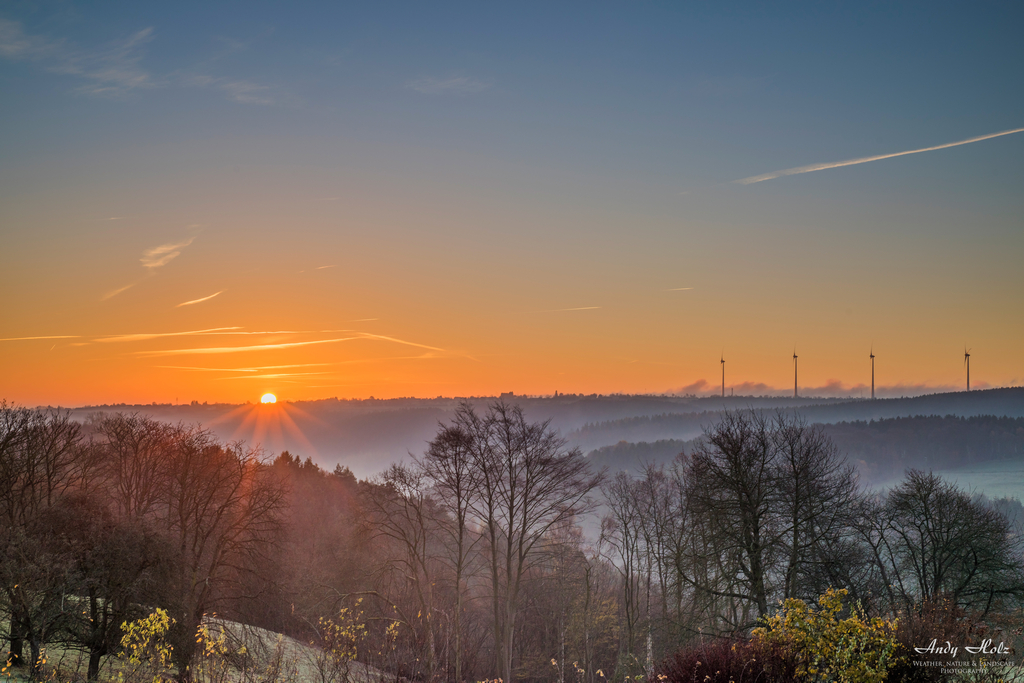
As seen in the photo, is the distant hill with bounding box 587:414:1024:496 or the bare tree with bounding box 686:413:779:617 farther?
the distant hill with bounding box 587:414:1024:496

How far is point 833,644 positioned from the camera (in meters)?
12.2

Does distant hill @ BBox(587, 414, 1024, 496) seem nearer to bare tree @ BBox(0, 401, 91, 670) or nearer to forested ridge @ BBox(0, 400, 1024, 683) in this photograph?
forested ridge @ BBox(0, 400, 1024, 683)

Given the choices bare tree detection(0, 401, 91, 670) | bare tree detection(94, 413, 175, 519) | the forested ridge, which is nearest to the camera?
bare tree detection(0, 401, 91, 670)

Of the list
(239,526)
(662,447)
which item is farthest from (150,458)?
(662,447)

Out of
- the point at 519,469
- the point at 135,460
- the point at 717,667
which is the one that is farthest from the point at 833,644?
the point at 135,460

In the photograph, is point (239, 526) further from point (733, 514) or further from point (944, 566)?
point (944, 566)

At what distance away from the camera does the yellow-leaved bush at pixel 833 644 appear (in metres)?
11.8

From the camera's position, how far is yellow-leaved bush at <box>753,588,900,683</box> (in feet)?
38.8

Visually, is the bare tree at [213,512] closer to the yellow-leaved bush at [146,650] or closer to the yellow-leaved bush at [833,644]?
the yellow-leaved bush at [146,650]

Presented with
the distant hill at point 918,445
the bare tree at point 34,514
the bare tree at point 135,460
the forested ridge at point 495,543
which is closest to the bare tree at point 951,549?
the forested ridge at point 495,543

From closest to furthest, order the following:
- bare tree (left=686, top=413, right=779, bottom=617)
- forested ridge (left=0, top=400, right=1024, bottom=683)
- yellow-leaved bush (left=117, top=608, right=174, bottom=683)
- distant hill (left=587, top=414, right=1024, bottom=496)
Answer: yellow-leaved bush (left=117, top=608, right=174, bottom=683), forested ridge (left=0, top=400, right=1024, bottom=683), bare tree (left=686, top=413, right=779, bottom=617), distant hill (left=587, top=414, right=1024, bottom=496)

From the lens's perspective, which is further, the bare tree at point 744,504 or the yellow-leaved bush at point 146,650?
the bare tree at point 744,504
